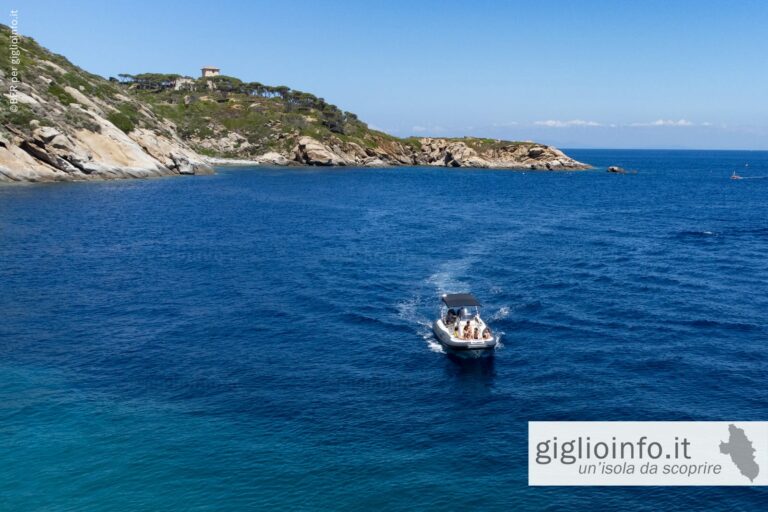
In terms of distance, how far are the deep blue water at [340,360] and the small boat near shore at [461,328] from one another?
→ 4.11 feet

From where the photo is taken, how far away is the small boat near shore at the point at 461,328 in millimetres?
46719

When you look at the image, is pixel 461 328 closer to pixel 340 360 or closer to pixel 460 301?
pixel 460 301

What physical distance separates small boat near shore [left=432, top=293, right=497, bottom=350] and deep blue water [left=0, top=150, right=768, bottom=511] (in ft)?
4.11

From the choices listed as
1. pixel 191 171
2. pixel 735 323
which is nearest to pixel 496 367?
pixel 735 323

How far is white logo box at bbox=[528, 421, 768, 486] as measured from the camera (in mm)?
29062

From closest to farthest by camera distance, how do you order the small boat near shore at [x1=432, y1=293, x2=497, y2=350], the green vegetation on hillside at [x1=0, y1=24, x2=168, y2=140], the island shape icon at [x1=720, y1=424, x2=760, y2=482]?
the island shape icon at [x1=720, y1=424, x2=760, y2=482]
the small boat near shore at [x1=432, y1=293, x2=497, y2=350]
the green vegetation on hillside at [x1=0, y1=24, x2=168, y2=140]

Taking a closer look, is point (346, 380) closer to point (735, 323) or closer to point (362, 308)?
point (362, 308)

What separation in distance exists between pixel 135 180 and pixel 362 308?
397ft

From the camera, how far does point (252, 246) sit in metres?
86.8

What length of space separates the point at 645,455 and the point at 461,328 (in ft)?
64.4

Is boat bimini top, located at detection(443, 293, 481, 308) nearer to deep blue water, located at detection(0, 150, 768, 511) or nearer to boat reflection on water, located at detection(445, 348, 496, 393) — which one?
deep blue water, located at detection(0, 150, 768, 511)

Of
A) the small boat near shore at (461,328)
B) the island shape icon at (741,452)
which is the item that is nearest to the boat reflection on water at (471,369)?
the small boat near shore at (461,328)

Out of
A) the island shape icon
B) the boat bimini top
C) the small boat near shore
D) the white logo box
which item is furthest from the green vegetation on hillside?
the island shape icon

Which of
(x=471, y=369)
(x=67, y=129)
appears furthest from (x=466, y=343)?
(x=67, y=129)
